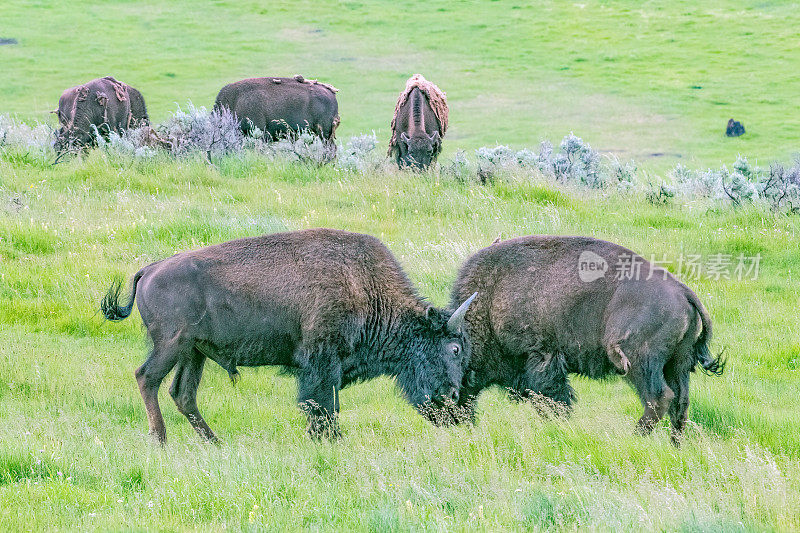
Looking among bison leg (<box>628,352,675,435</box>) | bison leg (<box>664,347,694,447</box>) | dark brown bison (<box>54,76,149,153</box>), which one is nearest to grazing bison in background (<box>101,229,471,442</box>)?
bison leg (<box>628,352,675,435</box>)

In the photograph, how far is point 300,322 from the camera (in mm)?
7055

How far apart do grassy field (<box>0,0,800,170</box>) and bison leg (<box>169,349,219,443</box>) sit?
1924 centimetres

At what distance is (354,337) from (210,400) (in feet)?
4.95

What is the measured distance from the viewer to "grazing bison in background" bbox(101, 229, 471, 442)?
22.7 feet

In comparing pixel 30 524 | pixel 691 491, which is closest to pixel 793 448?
pixel 691 491

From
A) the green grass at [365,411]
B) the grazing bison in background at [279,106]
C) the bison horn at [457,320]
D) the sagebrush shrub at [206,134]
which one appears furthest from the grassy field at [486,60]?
the bison horn at [457,320]

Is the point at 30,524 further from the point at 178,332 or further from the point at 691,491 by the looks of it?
the point at 691,491

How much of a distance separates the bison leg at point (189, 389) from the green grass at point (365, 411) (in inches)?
6.4

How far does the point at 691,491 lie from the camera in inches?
Result: 210

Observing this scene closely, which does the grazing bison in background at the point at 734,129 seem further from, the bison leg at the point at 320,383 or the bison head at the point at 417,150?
the bison leg at the point at 320,383

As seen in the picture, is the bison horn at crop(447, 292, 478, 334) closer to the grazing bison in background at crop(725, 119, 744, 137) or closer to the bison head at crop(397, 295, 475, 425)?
the bison head at crop(397, 295, 475, 425)

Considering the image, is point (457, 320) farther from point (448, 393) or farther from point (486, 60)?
point (486, 60)

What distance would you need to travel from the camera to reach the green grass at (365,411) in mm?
4941

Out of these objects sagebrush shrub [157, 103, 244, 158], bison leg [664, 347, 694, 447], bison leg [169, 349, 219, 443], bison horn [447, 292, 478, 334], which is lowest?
sagebrush shrub [157, 103, 244, 158]
